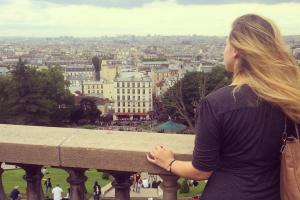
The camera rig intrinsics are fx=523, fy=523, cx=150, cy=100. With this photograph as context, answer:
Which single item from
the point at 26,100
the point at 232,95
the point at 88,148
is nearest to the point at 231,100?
the point at 232,95

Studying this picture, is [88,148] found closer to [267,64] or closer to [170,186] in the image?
[170,186]

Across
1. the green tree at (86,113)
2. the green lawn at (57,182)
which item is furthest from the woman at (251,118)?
the green tree at (86,113)

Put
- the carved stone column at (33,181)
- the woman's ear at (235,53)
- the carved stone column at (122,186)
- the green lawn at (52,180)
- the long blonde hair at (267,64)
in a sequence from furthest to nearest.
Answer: the green lawn at (52,180) → the carved stone column at (33,181) → the carved stone column at (122,186) → the woman's ear at (235,53) → the long blonde hair at (267,64)

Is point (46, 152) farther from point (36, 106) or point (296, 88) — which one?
point (36, 106)

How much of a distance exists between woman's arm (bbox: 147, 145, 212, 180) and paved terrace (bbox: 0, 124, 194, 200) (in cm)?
7

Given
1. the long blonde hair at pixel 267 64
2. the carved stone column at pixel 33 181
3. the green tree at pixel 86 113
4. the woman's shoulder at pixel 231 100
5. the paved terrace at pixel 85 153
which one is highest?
the long blonde hair at pixel 267 64

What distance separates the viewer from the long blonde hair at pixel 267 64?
7.27 ft

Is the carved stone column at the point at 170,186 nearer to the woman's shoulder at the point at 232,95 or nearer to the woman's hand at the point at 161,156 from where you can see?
the woman's hand at the point at 161,156

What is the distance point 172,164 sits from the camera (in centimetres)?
261

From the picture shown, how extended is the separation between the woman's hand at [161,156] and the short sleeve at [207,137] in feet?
1.19

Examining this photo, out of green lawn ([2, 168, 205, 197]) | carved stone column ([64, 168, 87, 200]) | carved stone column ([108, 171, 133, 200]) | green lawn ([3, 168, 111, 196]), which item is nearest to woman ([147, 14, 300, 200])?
carved stone column ([108, 171, 133, 200])

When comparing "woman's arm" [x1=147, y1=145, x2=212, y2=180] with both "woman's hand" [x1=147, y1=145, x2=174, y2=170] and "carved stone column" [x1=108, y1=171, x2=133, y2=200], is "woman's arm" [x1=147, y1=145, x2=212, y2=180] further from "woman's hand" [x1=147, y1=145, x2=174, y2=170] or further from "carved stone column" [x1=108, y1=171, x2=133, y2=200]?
"carved stone column" [x1=108, y1=171, x2=133, y2=200]

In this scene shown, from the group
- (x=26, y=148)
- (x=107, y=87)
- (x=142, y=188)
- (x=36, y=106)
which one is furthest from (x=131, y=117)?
(x=26, y=148)

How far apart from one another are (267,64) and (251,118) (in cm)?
24
